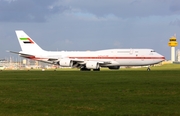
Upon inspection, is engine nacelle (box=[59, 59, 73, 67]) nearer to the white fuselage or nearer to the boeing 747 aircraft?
the boeing 747 aircraft

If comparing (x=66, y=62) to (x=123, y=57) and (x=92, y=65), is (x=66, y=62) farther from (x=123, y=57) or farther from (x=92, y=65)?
(x=123, y=57)

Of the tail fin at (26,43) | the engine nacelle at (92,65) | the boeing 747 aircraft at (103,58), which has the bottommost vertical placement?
the engine nacelle at (92,65)

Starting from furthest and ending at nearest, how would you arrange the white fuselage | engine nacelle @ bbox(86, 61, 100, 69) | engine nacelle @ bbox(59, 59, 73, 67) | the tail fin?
the tail fin → engine nacelle @ bbox(59, 59, 73, 67) → the white fuselage → engine nacelle @ bbox(86, 61, 100, 69)

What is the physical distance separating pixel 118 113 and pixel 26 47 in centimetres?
7395

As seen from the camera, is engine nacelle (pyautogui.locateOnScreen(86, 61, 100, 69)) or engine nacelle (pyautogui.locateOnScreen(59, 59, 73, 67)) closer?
engine nacelle (pyautogui.locateOnScreen(86, 61, 100, 69))

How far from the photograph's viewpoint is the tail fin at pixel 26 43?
292ft

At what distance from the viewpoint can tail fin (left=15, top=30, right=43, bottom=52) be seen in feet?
292

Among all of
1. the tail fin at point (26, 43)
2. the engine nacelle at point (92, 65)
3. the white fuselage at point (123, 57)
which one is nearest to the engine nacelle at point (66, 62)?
the white fuselage at point (123, 57)

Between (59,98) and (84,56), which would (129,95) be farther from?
(84,56)

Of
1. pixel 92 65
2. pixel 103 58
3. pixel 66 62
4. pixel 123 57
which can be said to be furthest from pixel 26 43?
pixel 123 57

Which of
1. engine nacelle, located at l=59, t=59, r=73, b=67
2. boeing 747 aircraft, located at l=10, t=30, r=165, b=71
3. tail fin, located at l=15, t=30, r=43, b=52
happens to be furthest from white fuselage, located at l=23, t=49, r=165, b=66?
tail fin, located at l=15, t=30, r=43, b=52

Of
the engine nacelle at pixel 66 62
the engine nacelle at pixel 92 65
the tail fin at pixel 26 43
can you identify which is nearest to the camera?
the engine nacelle at pixel 92 65

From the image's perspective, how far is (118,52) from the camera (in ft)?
269

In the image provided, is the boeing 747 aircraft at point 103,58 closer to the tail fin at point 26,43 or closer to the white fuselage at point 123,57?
the white fuselage at point 123,57
